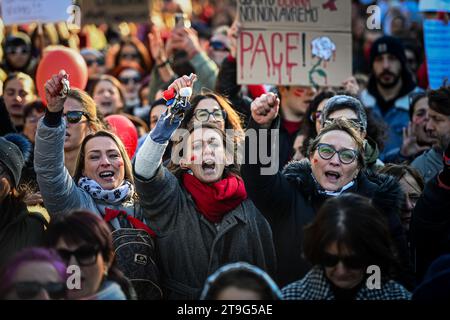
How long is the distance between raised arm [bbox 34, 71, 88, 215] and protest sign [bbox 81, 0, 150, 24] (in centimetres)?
649

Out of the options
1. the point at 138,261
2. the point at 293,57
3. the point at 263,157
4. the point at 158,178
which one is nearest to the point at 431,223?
the point at 263,157

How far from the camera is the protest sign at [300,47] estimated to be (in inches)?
276

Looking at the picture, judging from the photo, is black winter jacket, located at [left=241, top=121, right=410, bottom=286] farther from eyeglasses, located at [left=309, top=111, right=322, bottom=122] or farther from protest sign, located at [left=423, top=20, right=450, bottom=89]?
protest sign, located at [left=423, top=20, right=450, bottom=89]

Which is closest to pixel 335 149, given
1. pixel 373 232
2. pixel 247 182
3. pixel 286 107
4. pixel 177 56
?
pixel 247 182

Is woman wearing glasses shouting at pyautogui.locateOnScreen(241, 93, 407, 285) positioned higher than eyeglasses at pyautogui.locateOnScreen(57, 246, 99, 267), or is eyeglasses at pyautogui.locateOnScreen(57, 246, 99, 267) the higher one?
woman wearing glasses shouting at pyautogui.locateOnScreen(241, 93, 407, 285)

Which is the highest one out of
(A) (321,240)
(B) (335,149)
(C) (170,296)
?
(B) (335,149)

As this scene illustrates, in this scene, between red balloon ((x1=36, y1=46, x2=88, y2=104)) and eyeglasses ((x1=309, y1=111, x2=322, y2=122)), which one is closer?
eyeglasses ((x1=309, y1=111, x2=322, y2=122))

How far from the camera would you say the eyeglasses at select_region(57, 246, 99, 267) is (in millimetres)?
→ 4453

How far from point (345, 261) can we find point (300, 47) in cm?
288

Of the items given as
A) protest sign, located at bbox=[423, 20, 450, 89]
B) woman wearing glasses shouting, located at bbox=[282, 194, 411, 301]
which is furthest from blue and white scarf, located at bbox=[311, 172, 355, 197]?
protest sign, located at bbox=[423, 20, 450, 89]

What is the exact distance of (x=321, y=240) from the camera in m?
4.46

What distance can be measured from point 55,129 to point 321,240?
4.80 ft
